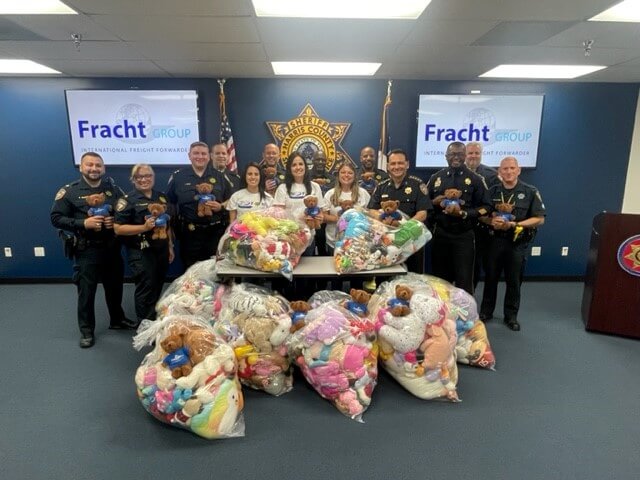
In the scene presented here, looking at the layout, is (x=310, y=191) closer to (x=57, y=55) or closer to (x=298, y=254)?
(x=298, y=254)

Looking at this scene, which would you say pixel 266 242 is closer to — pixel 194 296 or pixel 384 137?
pixel 194 296

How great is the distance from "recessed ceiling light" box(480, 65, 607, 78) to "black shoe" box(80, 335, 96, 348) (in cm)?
469

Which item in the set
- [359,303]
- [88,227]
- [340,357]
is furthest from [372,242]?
[88,227]

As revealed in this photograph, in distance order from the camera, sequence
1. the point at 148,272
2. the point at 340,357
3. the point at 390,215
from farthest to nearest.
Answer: the point at 148,272, the point at 390,215, the point at 340,357

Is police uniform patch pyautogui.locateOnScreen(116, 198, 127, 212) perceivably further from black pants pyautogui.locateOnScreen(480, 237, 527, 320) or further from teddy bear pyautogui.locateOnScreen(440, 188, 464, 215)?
black pants pyautogui.locateOnScreen(480, 237, 527, 320)

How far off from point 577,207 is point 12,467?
6.05 m

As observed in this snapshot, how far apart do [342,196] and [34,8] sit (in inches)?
99.3

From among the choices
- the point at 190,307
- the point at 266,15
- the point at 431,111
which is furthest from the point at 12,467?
the point at 431,111

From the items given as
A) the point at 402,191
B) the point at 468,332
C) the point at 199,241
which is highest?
the point at 402,191

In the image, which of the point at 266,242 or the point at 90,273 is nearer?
the point at 266,242

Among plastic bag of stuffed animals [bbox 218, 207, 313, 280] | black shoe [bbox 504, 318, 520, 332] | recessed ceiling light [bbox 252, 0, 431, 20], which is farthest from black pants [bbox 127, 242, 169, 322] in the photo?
black shoe [bbox 504, 318, 520, 332]

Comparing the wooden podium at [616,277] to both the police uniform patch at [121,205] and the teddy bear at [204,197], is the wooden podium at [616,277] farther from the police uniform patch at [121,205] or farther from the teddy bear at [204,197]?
the police uniform patch at [121,205]

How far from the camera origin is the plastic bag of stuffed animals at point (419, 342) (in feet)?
8.13

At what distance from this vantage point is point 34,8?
8.13ft
